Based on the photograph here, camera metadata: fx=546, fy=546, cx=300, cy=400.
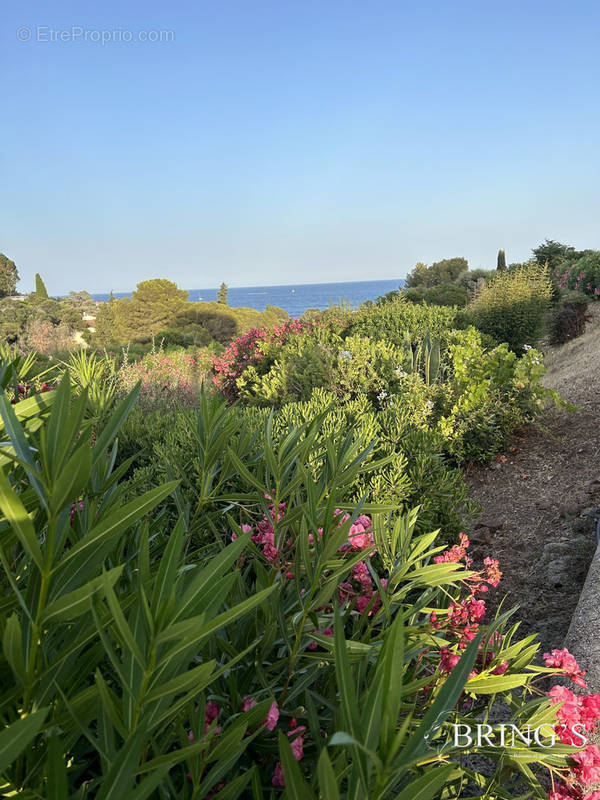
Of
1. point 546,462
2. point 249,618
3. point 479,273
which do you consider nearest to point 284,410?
point 249,618

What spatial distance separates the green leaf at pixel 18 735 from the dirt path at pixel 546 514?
9.64 ft

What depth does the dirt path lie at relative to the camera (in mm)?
3377

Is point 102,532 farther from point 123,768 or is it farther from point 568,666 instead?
point 568,666

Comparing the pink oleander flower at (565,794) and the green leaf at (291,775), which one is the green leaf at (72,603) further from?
the pink oleander flower at (565,794)

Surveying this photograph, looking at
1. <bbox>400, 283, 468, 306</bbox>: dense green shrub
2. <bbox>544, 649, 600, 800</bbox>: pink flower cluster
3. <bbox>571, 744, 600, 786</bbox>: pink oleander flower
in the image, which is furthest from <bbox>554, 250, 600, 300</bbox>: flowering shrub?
<bbox>571, 744, 600, 786</bbox>: pink oleander flower

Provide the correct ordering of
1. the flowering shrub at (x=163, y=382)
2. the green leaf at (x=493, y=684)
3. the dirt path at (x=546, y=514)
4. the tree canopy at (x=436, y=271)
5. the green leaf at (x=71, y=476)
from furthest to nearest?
the tree canopy at (x=436, y=271) < the flowering shrub at (x=163, y=382) < the dirt path at (x=546, y=514) < the green leaf at (x=493, y=684) < the green leaf at (x=71, y=476)

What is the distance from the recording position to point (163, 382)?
349 inches

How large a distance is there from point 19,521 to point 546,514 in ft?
15.8

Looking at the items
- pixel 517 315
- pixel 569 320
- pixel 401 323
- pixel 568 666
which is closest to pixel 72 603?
pixel 568 666

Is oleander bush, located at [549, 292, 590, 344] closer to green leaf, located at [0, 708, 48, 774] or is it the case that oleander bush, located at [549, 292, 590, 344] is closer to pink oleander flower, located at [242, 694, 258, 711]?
pink oleander flower, located at [242, 694, 258, 711]

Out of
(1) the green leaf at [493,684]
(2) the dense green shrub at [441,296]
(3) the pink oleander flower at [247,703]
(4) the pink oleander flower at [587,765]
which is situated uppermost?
(2) the dense green shrub at [441,296]

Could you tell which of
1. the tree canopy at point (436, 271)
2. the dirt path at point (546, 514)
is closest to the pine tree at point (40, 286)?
the tree canopy at point (436, 271)

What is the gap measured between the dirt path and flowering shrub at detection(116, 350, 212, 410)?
3.28m

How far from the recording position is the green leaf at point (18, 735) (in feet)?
1.67
